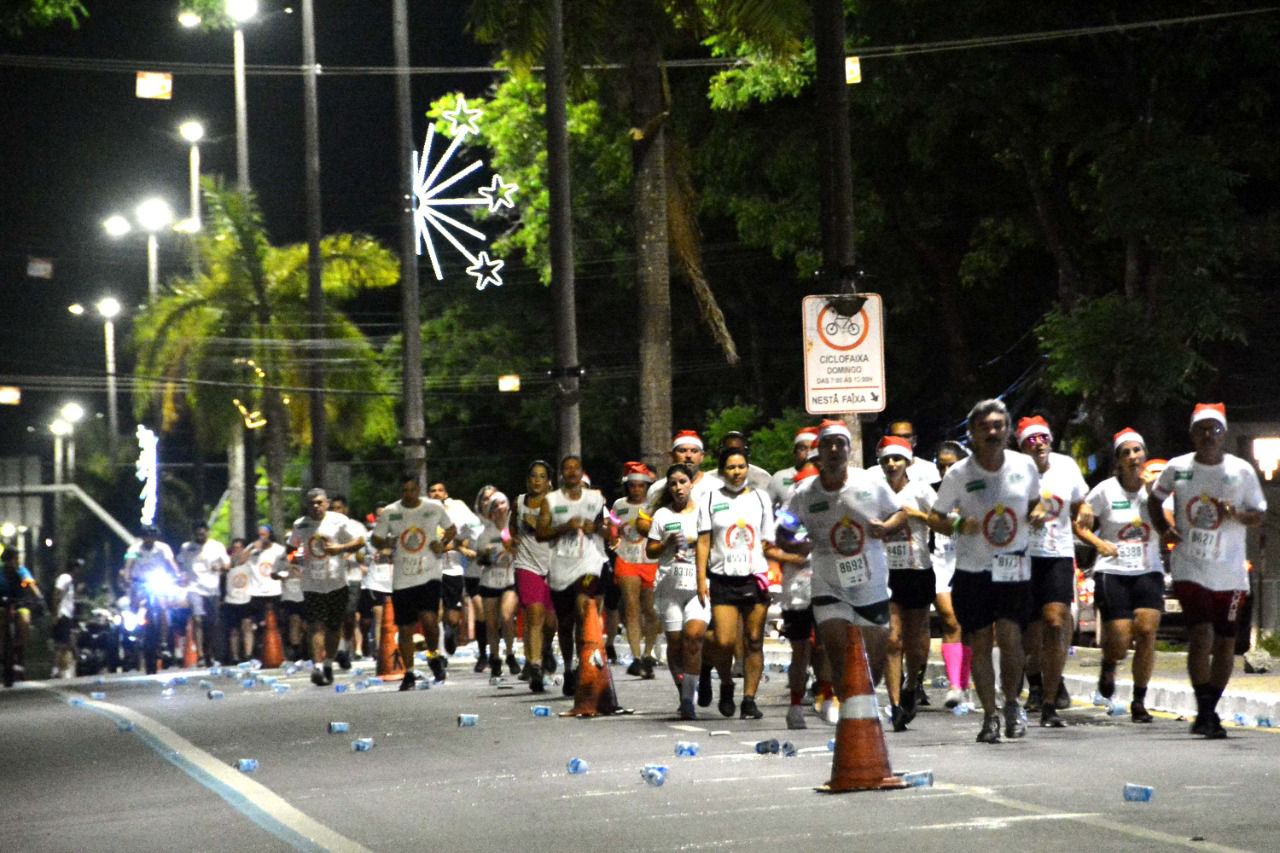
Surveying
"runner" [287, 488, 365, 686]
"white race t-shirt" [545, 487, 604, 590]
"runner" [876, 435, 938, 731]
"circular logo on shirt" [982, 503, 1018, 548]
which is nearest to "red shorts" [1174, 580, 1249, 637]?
"circular logo on shirt" [982, 503, 1018, 548]

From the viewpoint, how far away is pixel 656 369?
90.5 ft

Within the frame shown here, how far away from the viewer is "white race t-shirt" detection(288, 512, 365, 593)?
73.7ft

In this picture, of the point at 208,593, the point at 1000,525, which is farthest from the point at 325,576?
the point at 1000,525

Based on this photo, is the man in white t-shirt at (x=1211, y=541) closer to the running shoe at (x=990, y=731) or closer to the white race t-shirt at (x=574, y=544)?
the running shoe at (x=990, y=731)

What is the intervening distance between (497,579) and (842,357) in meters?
6.57

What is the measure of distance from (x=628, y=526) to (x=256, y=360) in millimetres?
31302

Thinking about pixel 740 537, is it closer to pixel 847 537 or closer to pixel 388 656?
pixel 847 537

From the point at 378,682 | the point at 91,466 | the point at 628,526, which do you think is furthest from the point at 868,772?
the point at 91,466

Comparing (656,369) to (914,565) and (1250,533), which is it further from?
(914,565)

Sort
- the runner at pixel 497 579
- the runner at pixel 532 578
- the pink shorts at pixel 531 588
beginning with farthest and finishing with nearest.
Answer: the runner at pixel 497 579, the pink shorts at pixel 531 588, the runner at pixel 532 578

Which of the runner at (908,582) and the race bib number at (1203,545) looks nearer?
the race bib number at (1203,545)

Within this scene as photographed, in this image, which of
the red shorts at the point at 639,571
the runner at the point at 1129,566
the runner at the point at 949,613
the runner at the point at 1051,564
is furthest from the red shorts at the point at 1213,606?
the red shorts at the point at 639,571

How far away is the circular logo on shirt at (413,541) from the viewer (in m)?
20.8

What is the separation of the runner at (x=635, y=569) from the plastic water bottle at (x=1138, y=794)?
8.15 metres
